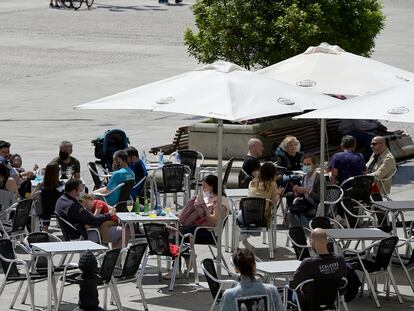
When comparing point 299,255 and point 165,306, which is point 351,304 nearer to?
point 299,255

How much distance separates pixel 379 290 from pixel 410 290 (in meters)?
0.35

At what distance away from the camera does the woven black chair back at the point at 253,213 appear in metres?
16.5

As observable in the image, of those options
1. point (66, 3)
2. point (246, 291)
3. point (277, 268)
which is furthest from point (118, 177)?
point (66, 3)

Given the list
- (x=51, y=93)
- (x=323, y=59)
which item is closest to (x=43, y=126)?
(x=51, y=93)

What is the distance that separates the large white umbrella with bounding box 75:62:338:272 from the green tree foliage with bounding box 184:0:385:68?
26.6 feet

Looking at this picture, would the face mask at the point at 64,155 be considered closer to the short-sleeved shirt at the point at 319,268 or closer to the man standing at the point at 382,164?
the man standing at the point at 382,164

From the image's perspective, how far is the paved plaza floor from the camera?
1544 centimetres

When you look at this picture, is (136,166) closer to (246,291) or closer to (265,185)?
(265,185)

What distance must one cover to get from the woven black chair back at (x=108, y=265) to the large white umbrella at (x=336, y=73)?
5.56m

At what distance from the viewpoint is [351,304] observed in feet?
47.2

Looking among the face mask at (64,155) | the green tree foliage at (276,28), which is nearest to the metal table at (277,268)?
the face mask at (64,155)

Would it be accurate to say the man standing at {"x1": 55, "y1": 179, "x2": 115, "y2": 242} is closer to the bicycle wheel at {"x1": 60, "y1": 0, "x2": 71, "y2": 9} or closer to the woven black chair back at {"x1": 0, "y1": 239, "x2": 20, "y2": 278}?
the woven black chair back at {"x1": 0, "y1": 239, "x2": 20, "y2": 278}

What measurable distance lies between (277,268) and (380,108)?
249 cm

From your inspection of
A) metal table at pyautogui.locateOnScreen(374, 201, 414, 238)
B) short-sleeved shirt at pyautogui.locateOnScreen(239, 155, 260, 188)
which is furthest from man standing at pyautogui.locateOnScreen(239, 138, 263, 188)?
metal table at pyautogui.locateOnScreen(374, 201, 414, 238)
